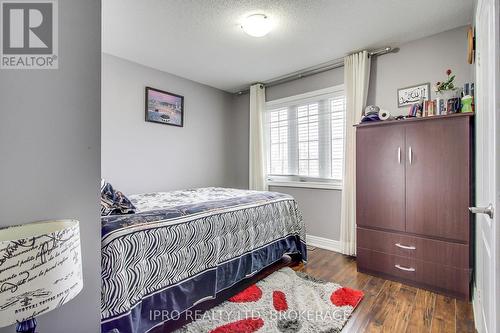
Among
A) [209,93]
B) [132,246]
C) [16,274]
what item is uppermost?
[209,93]

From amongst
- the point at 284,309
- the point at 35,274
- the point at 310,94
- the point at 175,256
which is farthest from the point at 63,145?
the point at 310,94

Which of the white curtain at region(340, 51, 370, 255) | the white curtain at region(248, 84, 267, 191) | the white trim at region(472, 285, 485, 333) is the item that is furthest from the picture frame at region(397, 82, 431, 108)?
the white curtain at region(248, 84, 267, 191)

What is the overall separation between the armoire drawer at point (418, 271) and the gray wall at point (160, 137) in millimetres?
2606

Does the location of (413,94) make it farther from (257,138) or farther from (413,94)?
(257,138)

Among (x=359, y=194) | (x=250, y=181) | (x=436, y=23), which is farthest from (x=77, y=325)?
(x=436, y=23)

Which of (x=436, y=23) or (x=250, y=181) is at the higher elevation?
(x=436, y=23)

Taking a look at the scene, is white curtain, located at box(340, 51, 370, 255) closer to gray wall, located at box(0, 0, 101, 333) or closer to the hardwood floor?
the hardwood floor

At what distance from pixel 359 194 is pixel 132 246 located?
212 cm

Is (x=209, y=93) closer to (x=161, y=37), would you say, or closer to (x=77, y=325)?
(x=161, y=37)

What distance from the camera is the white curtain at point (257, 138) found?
383 cm

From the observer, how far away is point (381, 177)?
91.5 inches

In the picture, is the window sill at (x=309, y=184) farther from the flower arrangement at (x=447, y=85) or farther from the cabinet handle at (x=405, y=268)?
the flower arrangement at (x=447, y=85)

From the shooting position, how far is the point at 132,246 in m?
1.38

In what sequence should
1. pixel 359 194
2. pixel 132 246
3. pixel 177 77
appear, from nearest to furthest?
pixel 132 246, pixel 359 194, pixel 177 77
